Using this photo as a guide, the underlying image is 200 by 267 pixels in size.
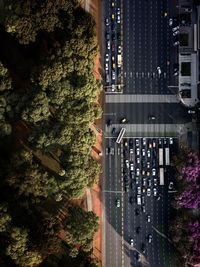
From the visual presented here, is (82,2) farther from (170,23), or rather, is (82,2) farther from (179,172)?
(179,172)

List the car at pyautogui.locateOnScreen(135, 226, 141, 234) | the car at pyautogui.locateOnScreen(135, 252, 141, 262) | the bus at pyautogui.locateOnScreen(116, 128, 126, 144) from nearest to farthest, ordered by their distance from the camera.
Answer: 1. the bus at pyautogui.locateOnScreen(116, 128, 126, 144)
2. the car at pyautogui.locateOnScreen(135, 226, 141, 234)
3. the car at pyautogui.locateOnScreen(135, 252, 141, 262)

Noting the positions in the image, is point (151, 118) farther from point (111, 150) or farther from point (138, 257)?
point (138, 257)

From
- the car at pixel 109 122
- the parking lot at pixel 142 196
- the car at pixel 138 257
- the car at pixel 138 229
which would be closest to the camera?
the car at pixel 109 122

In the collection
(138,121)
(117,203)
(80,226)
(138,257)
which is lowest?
(138,257)

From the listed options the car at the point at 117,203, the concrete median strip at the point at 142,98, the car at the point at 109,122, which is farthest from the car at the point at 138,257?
the concrete median strip at the point at 142,98

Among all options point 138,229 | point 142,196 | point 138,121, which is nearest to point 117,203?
point 142,196

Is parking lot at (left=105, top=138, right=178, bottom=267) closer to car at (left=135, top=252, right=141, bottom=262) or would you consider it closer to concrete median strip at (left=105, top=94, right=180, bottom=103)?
car at (left=135, top=252, right=141, bottom=262)

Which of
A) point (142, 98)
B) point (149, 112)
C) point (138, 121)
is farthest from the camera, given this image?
point (149, 112)

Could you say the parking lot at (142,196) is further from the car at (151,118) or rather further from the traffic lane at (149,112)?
the car at (151,118)

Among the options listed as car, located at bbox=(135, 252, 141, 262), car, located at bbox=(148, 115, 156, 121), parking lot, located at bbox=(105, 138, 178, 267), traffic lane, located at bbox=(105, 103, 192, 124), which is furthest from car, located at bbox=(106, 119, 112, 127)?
car, located at bbox=(135, 252, 141, 262)
